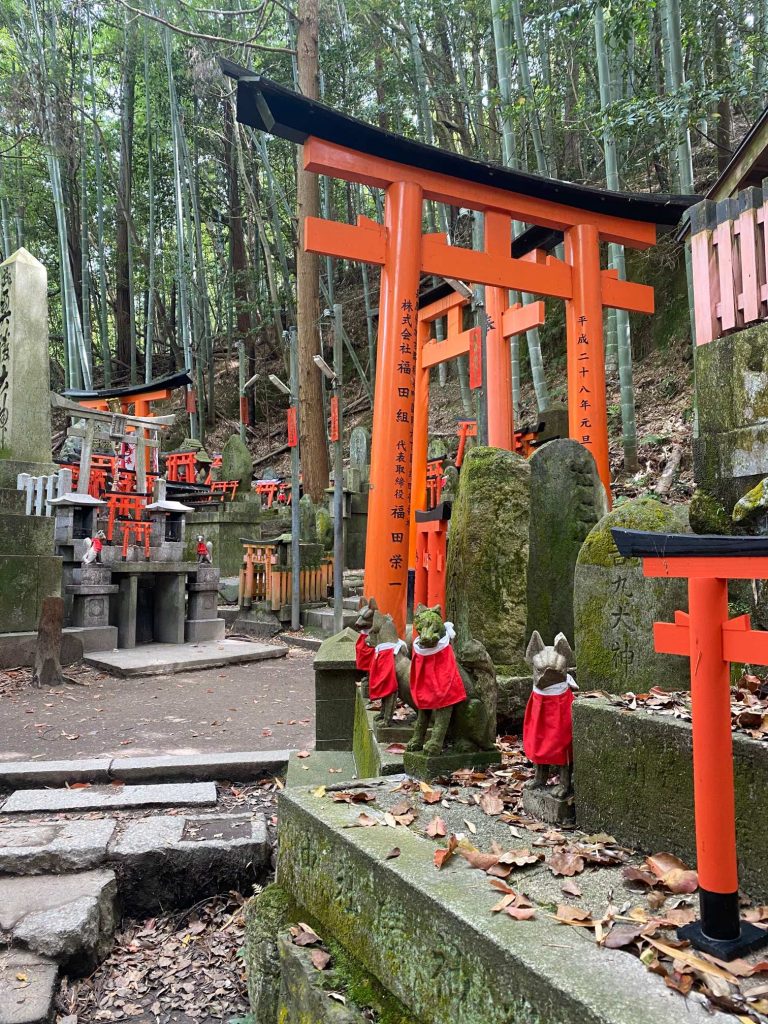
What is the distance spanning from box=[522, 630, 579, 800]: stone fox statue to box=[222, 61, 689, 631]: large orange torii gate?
13.0 feet

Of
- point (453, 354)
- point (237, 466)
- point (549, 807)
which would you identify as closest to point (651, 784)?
point (549, 807)

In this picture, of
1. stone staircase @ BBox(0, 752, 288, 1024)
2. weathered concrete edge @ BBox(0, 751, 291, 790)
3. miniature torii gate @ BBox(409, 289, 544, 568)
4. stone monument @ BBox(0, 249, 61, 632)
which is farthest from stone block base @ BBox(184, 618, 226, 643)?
stone staircase @ BBox(0, 752, 288, 1024)

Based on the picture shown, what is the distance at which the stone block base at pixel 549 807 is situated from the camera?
2709 millimetres

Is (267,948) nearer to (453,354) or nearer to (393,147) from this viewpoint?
(393,147)

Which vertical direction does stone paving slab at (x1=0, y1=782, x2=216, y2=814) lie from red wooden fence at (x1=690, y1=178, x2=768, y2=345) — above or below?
below

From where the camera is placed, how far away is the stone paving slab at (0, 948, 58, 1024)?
277 centimetres

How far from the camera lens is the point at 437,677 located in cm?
331

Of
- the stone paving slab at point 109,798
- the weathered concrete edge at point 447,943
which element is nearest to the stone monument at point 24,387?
the stone paving slab at point 109,798

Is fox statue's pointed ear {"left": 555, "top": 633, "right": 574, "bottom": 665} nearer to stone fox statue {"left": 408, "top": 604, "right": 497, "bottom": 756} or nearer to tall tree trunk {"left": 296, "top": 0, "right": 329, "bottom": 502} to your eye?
stone fox statue {"left": 408, "top": 604, "right": 497, "bottom": 756}

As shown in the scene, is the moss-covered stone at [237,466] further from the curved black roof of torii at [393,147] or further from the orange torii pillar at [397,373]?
the curved black roof of torii at [393,147]

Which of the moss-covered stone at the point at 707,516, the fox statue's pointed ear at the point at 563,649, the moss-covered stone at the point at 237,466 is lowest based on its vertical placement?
the fox statue's pointed ear at the point at 563,649

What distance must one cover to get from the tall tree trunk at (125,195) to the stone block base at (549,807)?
2467cm

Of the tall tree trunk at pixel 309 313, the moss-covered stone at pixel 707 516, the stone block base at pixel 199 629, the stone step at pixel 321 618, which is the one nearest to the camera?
the moss-covered stone at pixel 707 516

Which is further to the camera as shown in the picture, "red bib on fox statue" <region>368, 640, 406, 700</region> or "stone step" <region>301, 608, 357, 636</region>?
"stone step" <region>301, 608, 357, 636</region>
